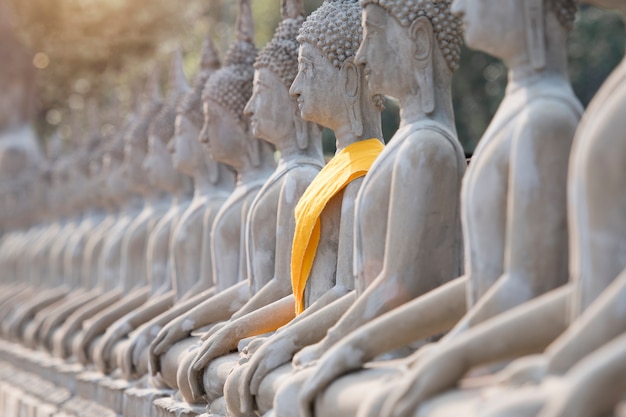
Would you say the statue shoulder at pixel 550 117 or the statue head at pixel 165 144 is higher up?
the statue shoulder at pixel 550 117

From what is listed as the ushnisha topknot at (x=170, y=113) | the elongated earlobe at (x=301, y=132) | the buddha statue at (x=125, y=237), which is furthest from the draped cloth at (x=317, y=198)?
the buddha statue at (x=125, y=237)

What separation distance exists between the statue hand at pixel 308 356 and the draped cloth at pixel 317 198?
102cm

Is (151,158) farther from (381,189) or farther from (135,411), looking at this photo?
(381,189)

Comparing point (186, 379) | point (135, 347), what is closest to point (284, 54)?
point (186, 379)

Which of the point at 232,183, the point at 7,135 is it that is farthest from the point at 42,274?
the point at 232,183

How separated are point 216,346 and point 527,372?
11.4ft

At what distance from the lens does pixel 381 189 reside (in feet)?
18.6

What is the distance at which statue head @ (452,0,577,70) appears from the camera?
4.68 m

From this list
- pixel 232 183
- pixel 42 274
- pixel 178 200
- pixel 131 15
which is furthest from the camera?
pixel 131 15

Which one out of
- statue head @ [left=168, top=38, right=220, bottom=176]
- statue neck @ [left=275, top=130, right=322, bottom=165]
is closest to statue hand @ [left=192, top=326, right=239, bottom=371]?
statue neck @ [left=275, top=130, right=322, bottom=165]

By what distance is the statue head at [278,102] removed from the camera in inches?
298

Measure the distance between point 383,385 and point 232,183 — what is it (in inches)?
198

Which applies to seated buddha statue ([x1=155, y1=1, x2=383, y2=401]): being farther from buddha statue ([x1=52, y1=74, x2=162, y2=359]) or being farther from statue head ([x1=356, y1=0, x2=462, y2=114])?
buddha statue ([x1=52, y1=74, x2=162, y2=359])

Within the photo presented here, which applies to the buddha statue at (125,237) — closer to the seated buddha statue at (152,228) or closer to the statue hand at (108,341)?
the seated buddha statue at (152,228)
